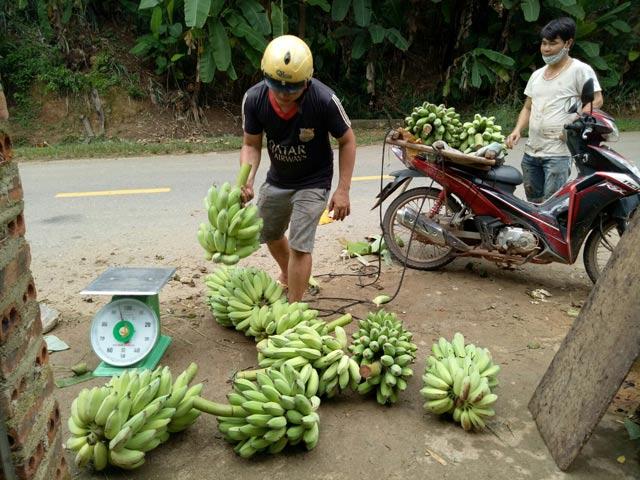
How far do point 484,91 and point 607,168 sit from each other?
10601 millimetres

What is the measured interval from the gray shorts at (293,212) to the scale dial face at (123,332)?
1091 mm

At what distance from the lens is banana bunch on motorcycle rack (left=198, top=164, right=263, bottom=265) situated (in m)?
3.18

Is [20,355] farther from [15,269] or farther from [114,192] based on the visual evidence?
[114,192]

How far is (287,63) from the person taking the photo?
3.10 meters

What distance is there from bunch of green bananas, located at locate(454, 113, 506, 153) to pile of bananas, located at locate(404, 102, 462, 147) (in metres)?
0.05

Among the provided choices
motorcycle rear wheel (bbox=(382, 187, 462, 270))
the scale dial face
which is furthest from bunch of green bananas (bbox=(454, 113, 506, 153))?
the scale dial face

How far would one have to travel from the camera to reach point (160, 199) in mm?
7016

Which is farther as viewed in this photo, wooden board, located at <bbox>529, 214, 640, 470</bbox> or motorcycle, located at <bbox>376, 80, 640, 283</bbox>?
motorcycle, located at <bbox>376, 80, 640, 283</bbox>

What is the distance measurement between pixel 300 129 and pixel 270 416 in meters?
1.87

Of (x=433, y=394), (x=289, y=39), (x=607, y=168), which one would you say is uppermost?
(x=289, y=39)

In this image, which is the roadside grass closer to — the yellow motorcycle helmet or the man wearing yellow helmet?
the man wearing yellow helmet

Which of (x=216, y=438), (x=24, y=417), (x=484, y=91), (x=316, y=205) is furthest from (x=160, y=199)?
Result: (x=484, y=91)

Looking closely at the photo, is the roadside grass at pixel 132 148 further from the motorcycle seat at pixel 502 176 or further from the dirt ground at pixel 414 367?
the motorcycle seat at pixel 502 176

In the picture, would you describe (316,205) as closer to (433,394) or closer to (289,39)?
(289,39)
